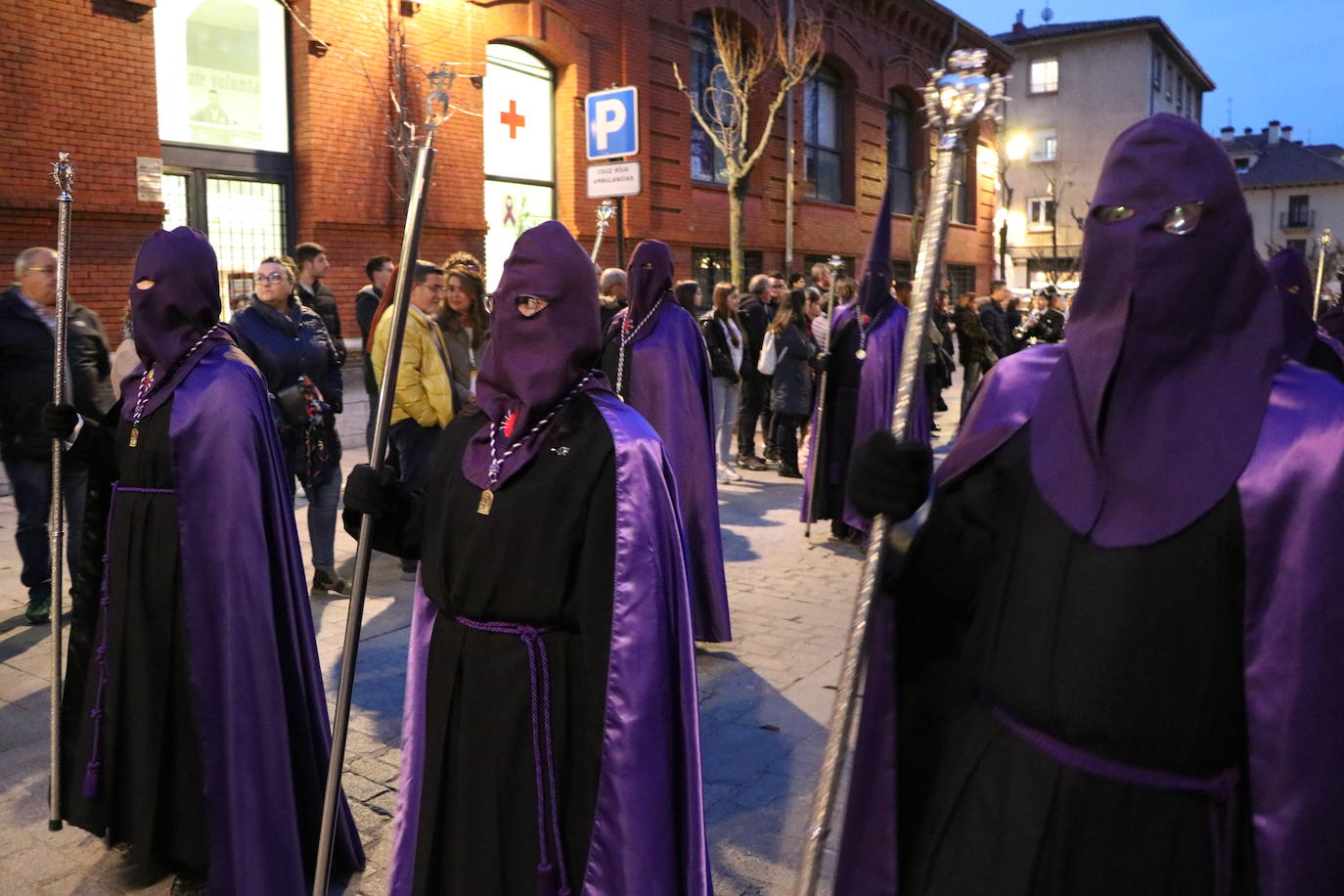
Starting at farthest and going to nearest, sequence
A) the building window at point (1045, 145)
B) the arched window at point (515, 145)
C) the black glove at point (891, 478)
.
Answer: the building window at point (1045, 145), the arched window at point (515, 145), the black glove at point (891, 478)

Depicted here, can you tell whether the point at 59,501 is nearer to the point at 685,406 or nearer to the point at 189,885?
the point at 189,885

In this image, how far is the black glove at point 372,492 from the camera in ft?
9.59

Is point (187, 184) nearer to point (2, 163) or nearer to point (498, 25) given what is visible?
point (2, 163)

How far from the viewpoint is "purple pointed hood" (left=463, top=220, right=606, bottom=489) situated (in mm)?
2832

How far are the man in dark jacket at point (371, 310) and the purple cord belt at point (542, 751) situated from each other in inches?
179

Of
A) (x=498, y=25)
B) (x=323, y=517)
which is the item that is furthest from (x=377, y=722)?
(x=498, y=25)

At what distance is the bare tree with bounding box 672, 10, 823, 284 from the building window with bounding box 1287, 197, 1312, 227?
178ft

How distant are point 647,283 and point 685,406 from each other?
75cm

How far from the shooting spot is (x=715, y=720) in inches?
205

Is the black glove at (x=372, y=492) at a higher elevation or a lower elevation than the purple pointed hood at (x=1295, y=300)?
lower

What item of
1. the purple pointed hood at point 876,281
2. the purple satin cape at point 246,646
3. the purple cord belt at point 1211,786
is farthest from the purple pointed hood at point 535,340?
the purple pointed hood at point 876,281

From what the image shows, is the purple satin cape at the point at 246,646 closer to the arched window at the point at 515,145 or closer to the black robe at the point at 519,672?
the black robe at the point at 519,672

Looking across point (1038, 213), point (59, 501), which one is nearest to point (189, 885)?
point (59, 501)

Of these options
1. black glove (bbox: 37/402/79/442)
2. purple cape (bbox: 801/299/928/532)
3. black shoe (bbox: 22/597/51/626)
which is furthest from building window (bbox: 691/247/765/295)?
black glove (bbox: 37/402/79/442)
